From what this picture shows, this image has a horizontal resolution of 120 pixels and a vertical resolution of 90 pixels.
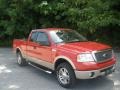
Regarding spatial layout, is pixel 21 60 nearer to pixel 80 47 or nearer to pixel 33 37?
pixel 33 37

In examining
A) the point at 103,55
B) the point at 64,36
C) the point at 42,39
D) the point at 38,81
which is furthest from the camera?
the point at 42,39

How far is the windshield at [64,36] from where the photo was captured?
8.14 m

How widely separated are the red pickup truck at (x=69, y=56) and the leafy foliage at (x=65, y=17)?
458 cm

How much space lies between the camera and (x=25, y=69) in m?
10.0

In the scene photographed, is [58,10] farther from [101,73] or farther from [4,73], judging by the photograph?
[101,73]

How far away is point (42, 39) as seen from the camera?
28.3 feet

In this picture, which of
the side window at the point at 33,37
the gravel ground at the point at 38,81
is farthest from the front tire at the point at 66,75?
the side window at the point at 33,37

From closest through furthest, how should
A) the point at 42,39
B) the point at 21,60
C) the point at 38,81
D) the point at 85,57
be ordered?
the point at 85,57, the point at 38,81, the point at 42,39, the point at 21,60

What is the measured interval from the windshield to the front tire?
1.00 metres

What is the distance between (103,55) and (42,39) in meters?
2.38

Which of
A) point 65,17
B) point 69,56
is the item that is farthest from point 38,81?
point 65,17

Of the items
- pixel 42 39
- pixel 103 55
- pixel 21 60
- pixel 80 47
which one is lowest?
pixel 21 60

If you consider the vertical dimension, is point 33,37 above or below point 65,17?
below

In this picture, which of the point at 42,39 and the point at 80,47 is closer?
the point at 80,47
